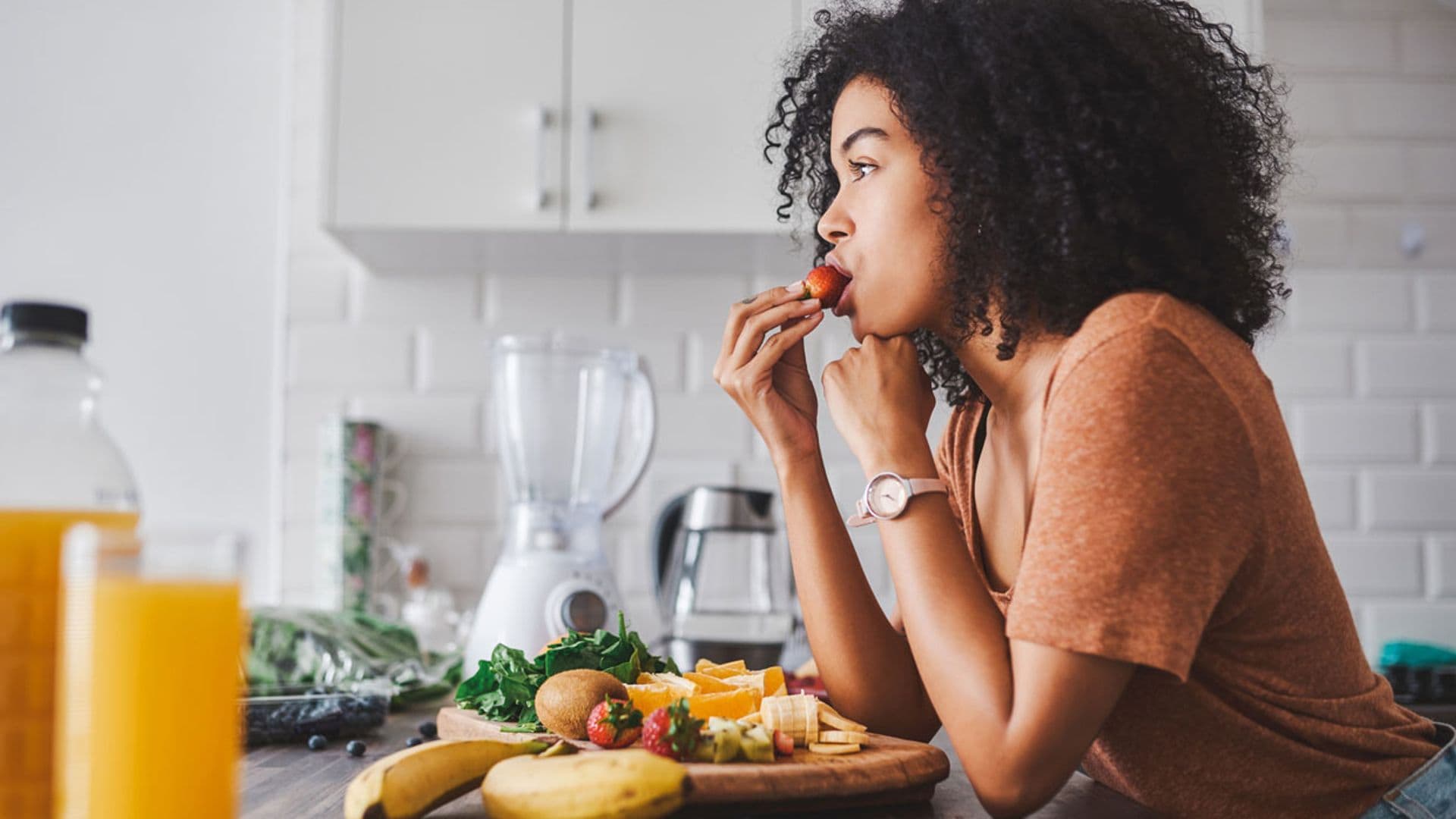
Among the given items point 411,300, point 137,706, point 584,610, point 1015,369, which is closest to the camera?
point 137,706

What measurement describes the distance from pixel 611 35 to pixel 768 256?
1.62ft

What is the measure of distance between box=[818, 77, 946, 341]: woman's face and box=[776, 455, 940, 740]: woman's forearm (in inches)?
7.0

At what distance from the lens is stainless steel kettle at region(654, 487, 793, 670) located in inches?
73.8

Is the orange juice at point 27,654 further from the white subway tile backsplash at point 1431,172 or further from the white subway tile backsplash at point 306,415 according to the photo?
the white subway tile backsplash at point 1431,172

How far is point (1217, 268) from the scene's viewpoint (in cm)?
98

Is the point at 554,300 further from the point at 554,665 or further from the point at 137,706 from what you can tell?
the point at 137,706

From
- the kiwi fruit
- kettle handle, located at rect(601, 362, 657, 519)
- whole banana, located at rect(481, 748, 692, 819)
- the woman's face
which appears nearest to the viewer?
whole banana, located at rect(481, 748, 692, 819)

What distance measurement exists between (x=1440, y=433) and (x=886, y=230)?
6.01ft

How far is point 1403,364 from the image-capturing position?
239 centimetres

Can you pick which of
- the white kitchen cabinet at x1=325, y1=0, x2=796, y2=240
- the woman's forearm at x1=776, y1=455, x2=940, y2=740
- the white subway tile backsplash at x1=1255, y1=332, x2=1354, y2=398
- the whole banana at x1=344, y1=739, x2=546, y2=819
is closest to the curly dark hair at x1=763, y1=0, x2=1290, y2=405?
the woman's forearm at x1=776, y1=455, x2=940, y2=740

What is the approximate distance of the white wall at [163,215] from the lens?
2.32 m

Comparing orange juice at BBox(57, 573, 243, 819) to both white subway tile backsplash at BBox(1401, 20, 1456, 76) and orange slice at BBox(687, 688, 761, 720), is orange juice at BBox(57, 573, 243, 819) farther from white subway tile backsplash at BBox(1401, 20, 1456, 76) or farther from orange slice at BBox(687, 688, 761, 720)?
white subway tile backsplash at BBox(1401, 20, 1456, 76)

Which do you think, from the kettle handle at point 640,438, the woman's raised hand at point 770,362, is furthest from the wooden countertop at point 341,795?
the kettle handle at point 640,438

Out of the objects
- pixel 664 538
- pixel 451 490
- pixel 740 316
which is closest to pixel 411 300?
pixel 451 490
